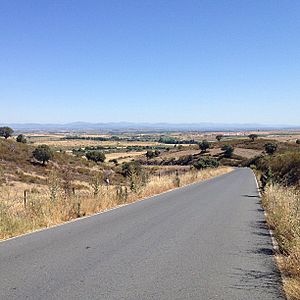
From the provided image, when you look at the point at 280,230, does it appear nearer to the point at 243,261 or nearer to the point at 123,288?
the point at 243,261

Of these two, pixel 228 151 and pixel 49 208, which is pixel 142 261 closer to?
pixel 49 208

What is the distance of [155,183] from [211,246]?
1953cm

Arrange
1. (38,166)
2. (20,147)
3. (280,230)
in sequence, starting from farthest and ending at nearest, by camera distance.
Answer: (20,147)
(38,166)
(280,230)

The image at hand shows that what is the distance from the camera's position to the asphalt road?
22.0 ft

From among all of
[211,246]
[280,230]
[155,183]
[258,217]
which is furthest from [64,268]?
[155,183]

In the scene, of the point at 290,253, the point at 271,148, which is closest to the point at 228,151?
the point at 271,148

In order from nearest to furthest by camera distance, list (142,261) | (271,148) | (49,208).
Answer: (142,261)
(49,208)
(271,148)

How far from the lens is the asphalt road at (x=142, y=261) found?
671 centimetres

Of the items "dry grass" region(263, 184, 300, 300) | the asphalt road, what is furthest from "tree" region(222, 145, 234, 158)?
"dry grass" region(263, 184, 300, 300)

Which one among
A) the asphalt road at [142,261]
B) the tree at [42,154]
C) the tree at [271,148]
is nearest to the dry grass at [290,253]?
the asphalt road at [142,261]

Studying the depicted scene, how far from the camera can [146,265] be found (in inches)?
328

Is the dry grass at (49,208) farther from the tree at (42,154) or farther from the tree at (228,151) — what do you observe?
the tree at (228,151)

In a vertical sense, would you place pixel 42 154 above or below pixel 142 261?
below

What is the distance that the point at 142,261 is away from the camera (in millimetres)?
8680
